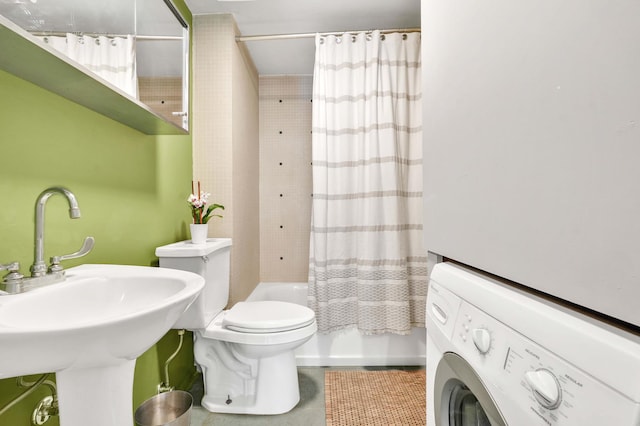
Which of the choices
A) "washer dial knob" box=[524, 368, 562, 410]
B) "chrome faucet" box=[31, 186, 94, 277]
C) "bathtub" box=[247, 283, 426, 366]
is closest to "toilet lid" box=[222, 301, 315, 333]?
"bathtub" box=[247, 283, 426, 366]

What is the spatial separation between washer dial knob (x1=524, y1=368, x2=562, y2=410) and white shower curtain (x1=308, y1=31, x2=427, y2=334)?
1657mm

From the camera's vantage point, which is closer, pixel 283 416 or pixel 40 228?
pixel 40 228

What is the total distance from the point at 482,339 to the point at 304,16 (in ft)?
7.06

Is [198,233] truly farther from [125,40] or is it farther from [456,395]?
[456,395]

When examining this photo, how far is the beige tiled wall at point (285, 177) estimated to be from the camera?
2877mm

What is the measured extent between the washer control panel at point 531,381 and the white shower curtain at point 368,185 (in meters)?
1.48

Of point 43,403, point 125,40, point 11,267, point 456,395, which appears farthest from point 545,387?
point 125,40

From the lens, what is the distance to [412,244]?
216 centimetres

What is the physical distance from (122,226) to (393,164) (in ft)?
5.04

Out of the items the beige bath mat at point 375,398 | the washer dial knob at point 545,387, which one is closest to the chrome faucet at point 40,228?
the washer dial knob at point 545,387

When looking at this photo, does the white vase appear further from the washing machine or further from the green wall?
the washing machine

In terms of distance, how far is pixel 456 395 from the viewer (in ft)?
2.44

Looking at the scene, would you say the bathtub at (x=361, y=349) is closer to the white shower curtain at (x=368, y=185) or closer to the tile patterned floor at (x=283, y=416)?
the white shower curtain at (x=368, y=185)

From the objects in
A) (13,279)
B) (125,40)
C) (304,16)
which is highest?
(304,16)
